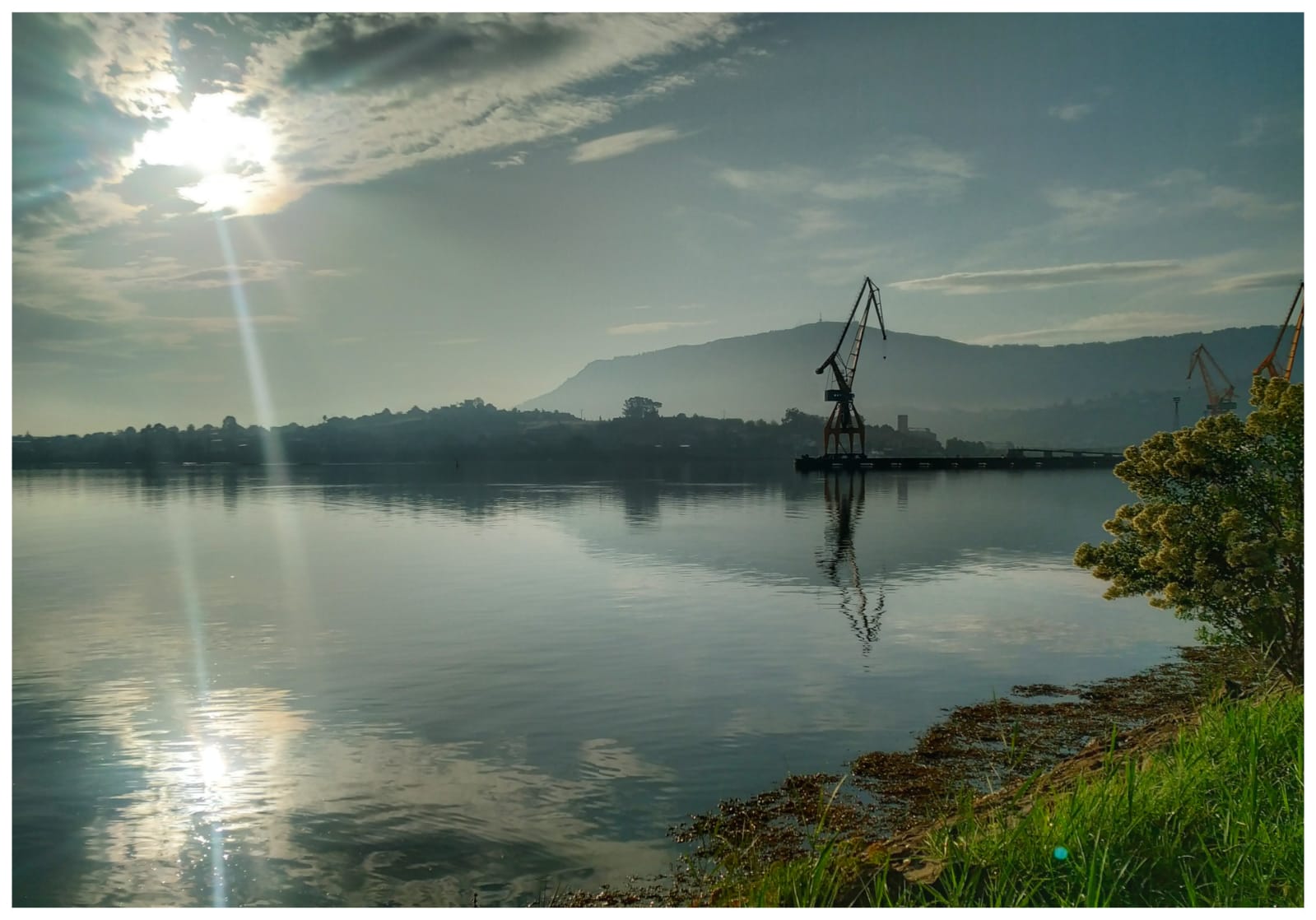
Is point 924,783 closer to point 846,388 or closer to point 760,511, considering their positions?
point 760,511

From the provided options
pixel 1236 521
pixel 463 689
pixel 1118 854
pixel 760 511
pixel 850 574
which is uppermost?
pixel 1236 521

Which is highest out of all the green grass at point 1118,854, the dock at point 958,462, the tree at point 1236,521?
the tree at point 1236,521

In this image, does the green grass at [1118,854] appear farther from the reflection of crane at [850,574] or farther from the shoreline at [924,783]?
the reflection of crane at [850,574]

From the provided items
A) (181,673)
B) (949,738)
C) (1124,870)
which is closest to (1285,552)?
(949,738)

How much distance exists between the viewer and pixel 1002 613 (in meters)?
22.6

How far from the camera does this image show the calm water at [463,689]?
952 cm

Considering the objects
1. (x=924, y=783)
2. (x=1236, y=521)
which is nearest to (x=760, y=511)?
(x=1236, y=521)

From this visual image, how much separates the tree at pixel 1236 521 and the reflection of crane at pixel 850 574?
6601 mm

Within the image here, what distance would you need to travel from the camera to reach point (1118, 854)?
6879mm

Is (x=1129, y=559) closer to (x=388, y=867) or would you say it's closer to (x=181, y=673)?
(x=388, y=867)

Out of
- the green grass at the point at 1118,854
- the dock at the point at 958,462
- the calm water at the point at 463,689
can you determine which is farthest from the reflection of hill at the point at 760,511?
the dock at the point at 958,462

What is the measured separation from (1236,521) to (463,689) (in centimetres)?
1046

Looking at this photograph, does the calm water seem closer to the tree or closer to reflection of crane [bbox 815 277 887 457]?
the tree
